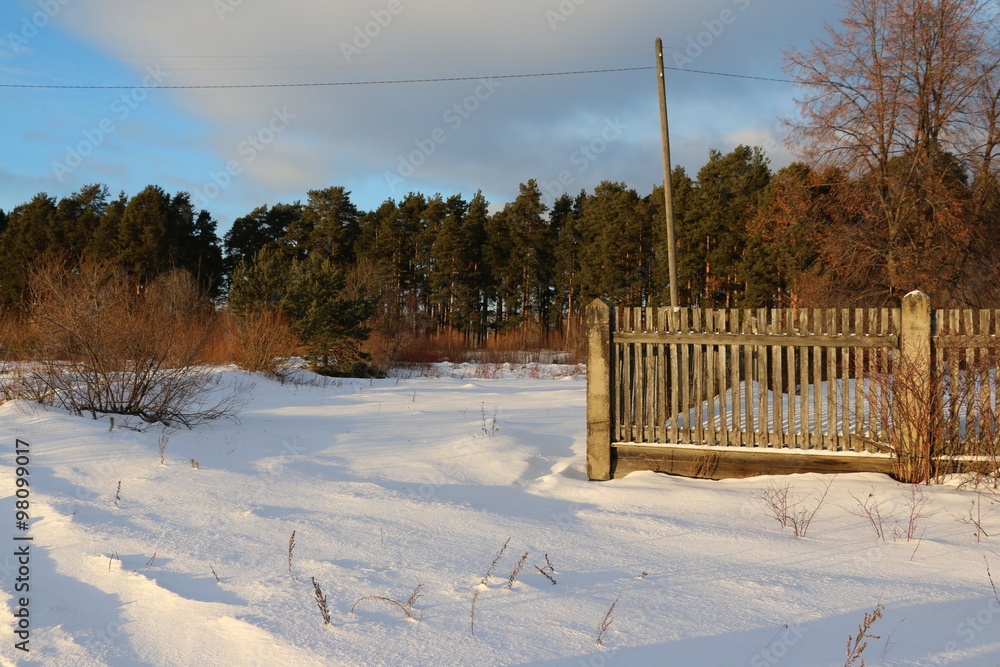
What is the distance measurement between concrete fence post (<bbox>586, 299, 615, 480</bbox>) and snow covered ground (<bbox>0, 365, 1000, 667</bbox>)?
38 cm

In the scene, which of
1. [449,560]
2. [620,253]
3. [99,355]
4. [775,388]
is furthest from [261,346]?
[620,253]

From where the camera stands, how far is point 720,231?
38.0 metres

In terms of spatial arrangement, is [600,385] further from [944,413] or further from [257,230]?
[257,230]

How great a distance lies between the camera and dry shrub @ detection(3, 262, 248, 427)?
24.7 ft

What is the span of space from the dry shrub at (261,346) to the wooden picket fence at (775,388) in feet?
39.8

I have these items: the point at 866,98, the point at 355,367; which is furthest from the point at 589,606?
the point at 355,367

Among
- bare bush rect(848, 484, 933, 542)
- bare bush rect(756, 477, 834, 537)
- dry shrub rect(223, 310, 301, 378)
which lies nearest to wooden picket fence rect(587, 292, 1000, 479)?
bare bush rect(756, 477, 834, 537)

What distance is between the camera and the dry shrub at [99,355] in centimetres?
754

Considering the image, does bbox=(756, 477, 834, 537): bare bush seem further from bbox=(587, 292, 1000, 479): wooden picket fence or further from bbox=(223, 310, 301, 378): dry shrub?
bbox=(223, 310, 301, 378): dry shrub

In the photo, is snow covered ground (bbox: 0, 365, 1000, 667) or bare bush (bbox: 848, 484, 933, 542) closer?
snow covered ground (bbox: 0, 365, 1000, 667)

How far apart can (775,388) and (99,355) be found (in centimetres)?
753

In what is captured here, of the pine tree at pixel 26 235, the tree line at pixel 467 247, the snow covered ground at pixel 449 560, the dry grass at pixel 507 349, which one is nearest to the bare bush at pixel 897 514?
the snow covered ground at pixel 449 560

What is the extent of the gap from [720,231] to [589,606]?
37.6 m

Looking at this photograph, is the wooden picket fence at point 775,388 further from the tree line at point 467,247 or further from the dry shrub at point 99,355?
the tree line at point 467,247
